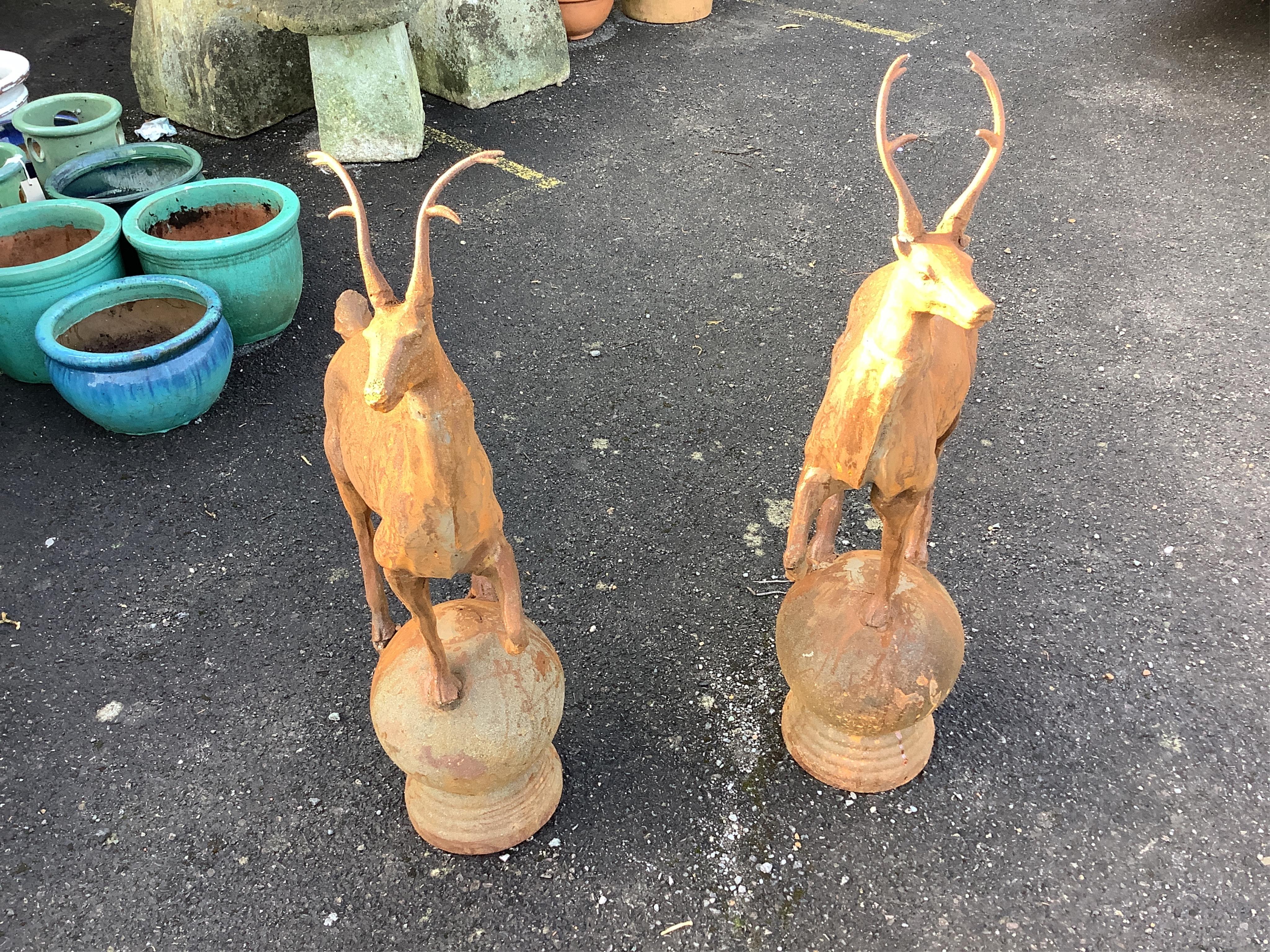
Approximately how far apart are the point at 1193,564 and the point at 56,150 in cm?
571

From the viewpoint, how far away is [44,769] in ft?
9.52

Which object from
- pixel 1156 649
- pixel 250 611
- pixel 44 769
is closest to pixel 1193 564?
pixel 1156 649

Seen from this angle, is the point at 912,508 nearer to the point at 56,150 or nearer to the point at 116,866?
the point at 116,866

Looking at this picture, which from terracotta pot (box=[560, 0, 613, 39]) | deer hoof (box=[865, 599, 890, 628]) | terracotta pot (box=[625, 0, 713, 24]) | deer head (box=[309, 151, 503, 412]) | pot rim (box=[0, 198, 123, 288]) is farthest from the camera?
terracotta pot (box=[625, 0, 713, 24])

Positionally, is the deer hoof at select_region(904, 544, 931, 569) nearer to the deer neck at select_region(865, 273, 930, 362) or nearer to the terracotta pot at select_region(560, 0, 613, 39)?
the deer neck at select_region(865, 273, 930, 362)

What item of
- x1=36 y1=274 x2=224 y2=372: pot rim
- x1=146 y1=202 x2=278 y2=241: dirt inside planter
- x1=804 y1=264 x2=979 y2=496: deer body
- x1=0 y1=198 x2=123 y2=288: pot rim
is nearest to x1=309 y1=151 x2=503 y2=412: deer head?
x1=804 y1=264 x2=979 y2=496: deer body

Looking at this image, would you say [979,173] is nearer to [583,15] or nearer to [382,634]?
[382,634]

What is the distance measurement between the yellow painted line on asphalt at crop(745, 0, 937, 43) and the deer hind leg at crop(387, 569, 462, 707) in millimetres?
6937

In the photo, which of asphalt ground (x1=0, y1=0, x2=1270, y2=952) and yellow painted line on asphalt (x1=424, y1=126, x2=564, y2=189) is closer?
asphalt ground (x1=0, y1=0, x2=1270, y2=952)

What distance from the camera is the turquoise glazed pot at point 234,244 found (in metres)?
4.15

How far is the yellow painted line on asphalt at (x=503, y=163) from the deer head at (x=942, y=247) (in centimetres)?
404

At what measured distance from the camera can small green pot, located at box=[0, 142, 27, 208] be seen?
4414 mm

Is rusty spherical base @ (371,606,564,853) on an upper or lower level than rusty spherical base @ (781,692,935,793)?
upper

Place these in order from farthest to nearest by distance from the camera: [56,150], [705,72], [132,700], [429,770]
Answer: [705,72] < [56,150] < [132,700] < [429,770]
